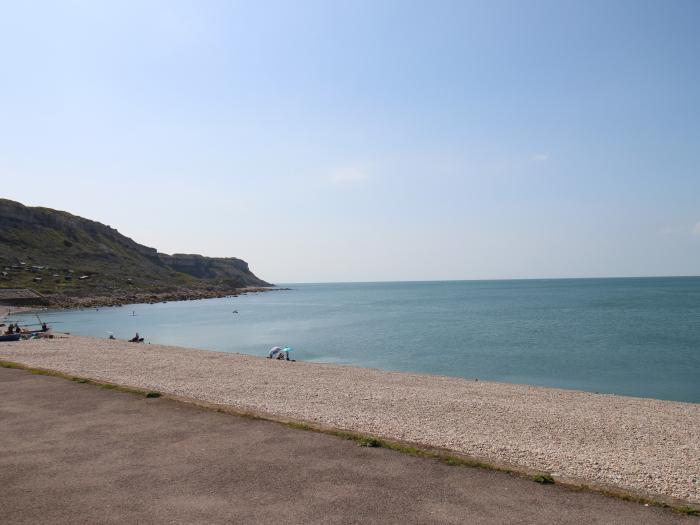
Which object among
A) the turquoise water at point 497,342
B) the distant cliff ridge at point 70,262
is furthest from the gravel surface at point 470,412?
the distant cliff ridge at point 70,262

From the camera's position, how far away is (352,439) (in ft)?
37.8

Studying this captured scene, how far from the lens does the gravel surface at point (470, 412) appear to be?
10.8 metres

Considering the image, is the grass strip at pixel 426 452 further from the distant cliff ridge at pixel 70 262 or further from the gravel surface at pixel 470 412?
the distant cliff ridge at pixel 70 262

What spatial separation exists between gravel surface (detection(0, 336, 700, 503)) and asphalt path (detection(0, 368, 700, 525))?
1614 millimetres

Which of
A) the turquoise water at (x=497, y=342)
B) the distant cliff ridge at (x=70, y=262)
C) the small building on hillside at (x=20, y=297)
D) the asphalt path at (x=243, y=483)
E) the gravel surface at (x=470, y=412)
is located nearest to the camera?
the asphalt path at (x=243, y=483)

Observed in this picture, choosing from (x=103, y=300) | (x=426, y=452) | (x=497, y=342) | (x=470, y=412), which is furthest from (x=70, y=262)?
(x=426, y=452)

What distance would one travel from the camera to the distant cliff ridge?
125875mm

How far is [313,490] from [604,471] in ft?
20.2

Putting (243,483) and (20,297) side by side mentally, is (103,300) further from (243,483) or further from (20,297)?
(243,483)

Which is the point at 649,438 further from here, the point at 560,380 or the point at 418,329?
the point at 418,329

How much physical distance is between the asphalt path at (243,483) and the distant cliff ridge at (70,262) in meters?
119

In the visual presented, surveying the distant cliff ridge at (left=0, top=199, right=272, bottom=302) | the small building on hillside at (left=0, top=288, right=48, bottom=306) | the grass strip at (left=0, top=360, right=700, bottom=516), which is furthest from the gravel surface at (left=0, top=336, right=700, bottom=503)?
the distant cliff ridge at (left=0, top=199, right=272, bottom=302)

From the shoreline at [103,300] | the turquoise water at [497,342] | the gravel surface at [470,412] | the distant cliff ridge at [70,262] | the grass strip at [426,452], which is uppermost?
the distant cliff ridge at [70,262]

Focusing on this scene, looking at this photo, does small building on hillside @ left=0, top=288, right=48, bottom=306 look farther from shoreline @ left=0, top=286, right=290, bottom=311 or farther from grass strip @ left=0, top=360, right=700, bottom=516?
grass strip @ left=0, top=360, right=700, bottom=516
